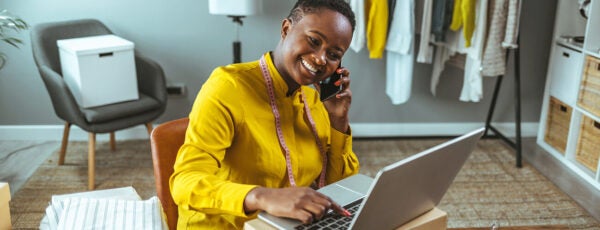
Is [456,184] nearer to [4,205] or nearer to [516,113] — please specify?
[516,113]

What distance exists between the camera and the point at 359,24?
339 cm

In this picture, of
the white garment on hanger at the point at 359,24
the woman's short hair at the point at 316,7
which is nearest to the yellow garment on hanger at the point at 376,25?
the white garment on hanger at the point at 359,24

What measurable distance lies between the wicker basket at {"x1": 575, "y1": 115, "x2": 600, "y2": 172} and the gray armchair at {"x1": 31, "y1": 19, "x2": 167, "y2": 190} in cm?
241

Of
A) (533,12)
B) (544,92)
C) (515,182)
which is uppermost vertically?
(533,12)

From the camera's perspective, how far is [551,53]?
3.73m

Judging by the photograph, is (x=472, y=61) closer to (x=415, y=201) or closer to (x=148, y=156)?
(x=148, y=156)

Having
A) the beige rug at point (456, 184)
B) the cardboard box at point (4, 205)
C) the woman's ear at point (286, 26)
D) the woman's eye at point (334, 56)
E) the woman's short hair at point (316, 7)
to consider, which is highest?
the woman's short hair at point (316, 7)

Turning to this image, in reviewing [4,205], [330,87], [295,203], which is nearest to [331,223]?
[295,203]

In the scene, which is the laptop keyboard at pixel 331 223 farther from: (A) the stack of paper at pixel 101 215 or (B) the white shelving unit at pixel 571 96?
(B) the white shelving unit at pixel 571 96

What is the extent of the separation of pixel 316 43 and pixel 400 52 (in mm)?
2203

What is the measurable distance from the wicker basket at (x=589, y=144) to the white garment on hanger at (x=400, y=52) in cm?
102

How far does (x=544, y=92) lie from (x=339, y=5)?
293 cm

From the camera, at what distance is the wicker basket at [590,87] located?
127 inches

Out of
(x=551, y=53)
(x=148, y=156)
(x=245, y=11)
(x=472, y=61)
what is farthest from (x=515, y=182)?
(x=148, y=156)
